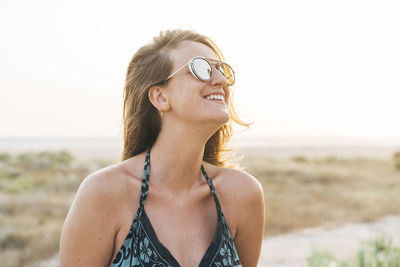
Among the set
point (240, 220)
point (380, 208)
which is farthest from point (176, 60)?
point (380, 208)

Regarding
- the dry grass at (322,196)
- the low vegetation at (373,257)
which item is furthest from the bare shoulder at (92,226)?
the dry grass at (322,196)

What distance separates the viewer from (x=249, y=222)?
2.18 metres

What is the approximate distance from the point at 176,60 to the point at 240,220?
2.60 ft

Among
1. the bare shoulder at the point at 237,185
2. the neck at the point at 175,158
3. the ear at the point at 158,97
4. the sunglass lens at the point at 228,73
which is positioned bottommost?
the bare shoulder at the point at 237,185

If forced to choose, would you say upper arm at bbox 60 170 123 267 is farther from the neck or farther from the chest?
the neck

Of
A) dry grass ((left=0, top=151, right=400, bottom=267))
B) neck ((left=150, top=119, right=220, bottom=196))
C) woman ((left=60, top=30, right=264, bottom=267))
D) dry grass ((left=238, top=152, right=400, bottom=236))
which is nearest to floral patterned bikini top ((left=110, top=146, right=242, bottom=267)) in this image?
woman ((left=60, top=30, right=264, bottom=267))

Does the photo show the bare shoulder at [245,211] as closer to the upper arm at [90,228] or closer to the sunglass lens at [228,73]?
the sunglass lens at [228,73]

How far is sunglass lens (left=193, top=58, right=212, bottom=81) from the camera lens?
6.25 feet

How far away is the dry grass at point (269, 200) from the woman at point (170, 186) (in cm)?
512

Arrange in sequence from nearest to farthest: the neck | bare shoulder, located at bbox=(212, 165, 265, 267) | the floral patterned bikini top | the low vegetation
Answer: the floral patterned bikini top → the neck → bare shoulder, located at bbox=(212, 165, 265, 267) → the low vegetation

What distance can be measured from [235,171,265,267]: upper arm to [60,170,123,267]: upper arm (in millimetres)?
627

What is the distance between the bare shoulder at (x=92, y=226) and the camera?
1807 millimetres

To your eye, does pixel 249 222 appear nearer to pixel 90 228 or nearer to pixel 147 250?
pixel 147 250

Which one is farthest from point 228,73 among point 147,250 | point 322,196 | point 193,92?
point 322,196
